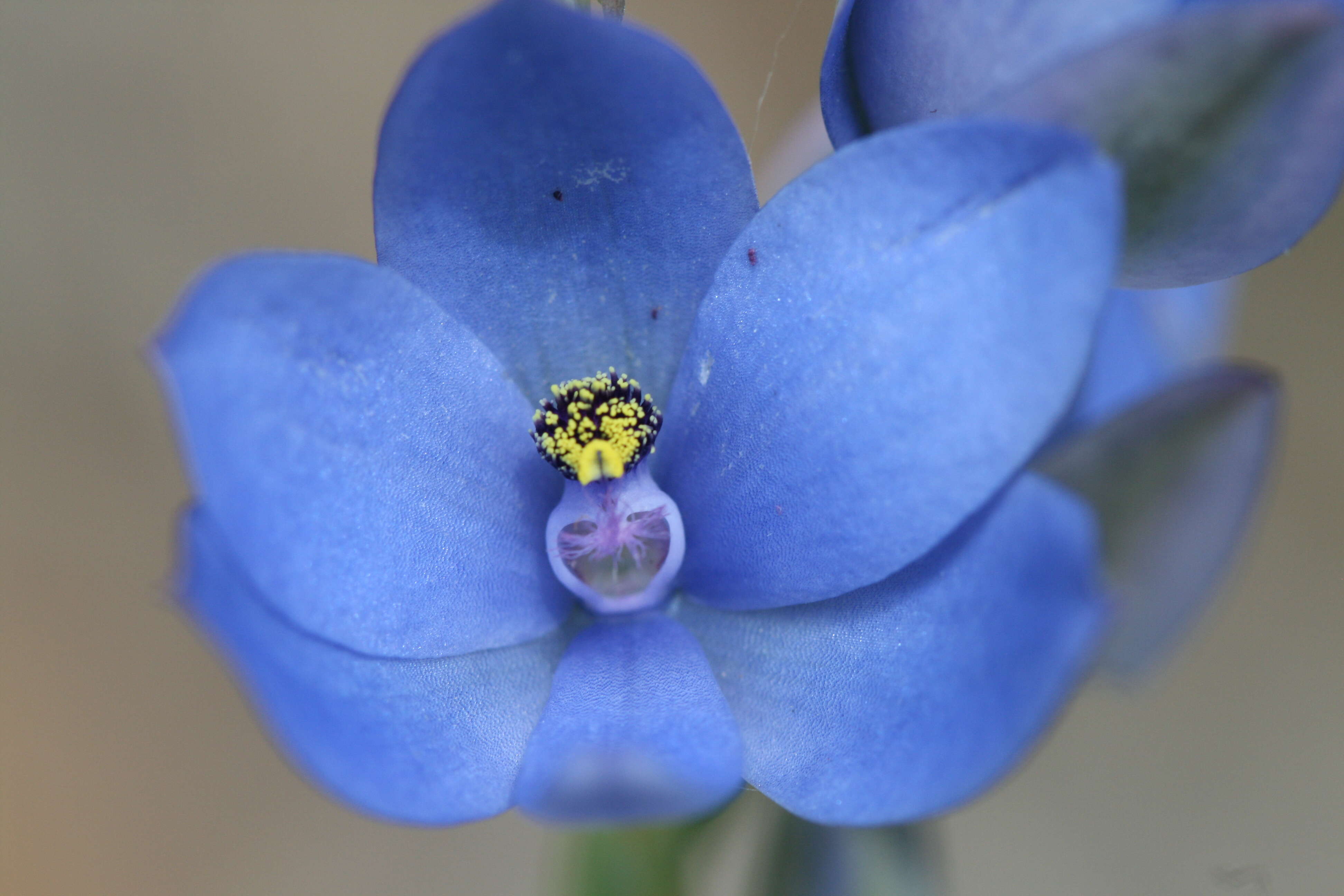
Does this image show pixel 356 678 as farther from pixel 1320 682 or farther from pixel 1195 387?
pixel 1320 682

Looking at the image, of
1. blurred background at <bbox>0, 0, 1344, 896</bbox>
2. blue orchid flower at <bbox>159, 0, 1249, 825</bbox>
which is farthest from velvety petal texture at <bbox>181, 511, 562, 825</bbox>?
blurred background at <bbox>0, 0, 1344, 896</bbox>

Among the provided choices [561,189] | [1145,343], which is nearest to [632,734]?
[561,189]

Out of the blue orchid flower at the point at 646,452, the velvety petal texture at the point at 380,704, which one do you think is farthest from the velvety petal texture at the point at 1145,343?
the velvety petal texture at the point at 380,704

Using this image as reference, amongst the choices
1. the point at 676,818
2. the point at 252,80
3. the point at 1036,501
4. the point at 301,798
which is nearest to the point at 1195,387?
the point at 1036,501

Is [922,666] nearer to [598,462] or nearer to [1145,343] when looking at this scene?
[598,462]

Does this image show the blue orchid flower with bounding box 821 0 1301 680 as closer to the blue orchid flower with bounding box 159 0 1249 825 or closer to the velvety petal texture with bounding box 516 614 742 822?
the blue orchid flower with bounding box 159 0 1249 825
